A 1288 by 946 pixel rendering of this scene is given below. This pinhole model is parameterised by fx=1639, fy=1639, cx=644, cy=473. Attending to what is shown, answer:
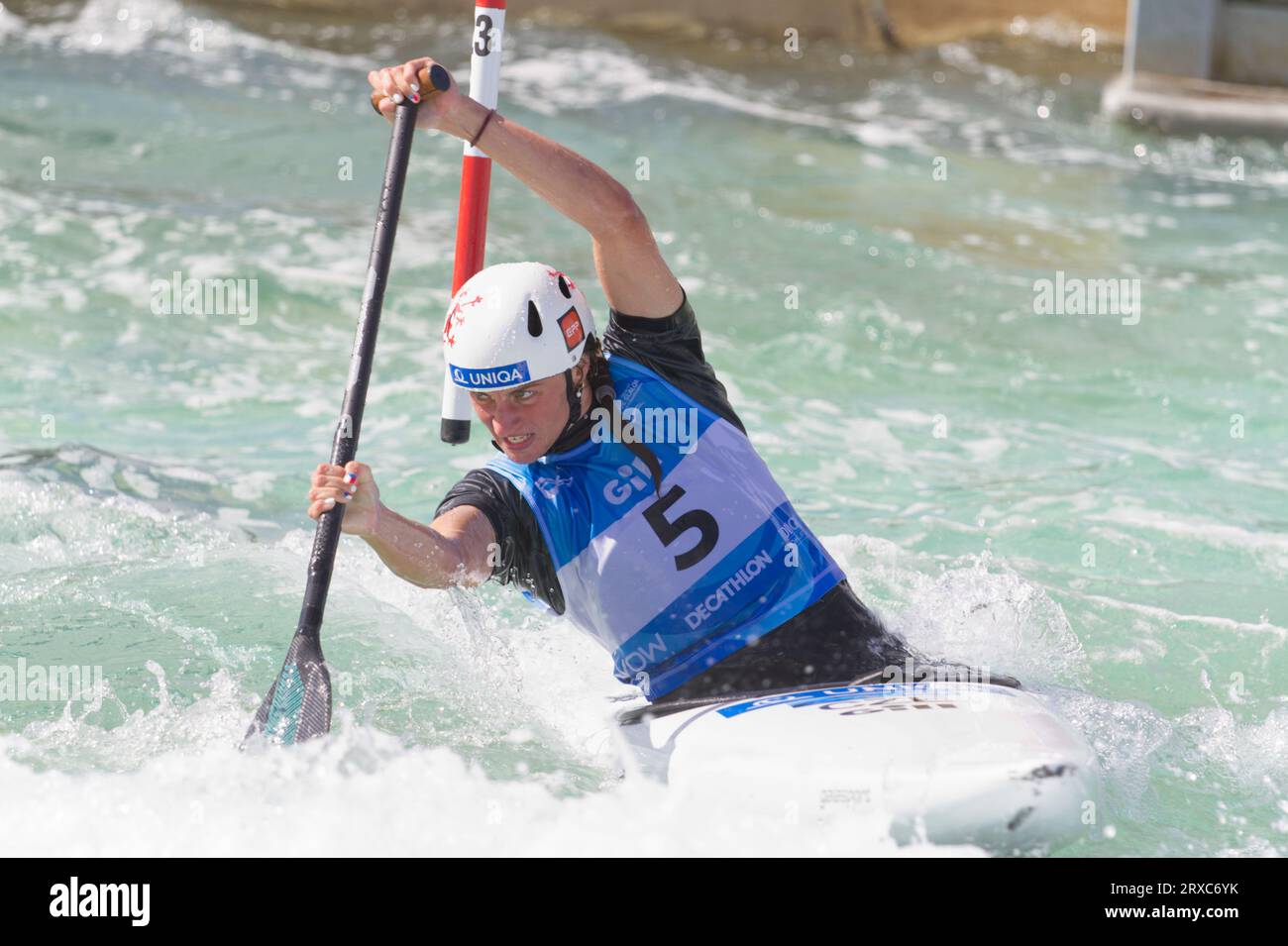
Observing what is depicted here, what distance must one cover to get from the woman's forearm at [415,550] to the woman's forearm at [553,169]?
2.82 feet

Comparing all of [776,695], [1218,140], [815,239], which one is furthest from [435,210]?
[776,695]

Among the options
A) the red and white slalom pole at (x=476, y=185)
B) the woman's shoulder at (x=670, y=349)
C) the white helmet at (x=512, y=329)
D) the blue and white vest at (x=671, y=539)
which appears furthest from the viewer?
the red and white slalom pole at (x=476, y=185)

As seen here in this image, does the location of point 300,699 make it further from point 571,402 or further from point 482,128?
point 482,128

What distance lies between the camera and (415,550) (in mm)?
3662

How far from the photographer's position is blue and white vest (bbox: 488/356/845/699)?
3.99 meters

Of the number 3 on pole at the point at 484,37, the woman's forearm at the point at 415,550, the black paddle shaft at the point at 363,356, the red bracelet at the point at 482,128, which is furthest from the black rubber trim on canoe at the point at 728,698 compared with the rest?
the number 3 on pole at the point at 484,37

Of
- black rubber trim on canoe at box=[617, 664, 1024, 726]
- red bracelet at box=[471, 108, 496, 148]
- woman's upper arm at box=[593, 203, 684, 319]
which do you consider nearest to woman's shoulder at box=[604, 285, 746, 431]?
woman's upper arm at box=[593, 203, 684, 319]

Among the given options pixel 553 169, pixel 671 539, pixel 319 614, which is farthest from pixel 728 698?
pixel 553 169

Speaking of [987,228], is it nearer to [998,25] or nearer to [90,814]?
[998,25]

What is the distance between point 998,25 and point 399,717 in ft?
42.9

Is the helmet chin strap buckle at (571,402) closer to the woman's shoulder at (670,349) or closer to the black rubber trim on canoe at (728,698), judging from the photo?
Answer: the woman's shoulder at (670,349)

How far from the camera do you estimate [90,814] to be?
3.83 meters

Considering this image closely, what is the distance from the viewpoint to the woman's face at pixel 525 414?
3.83m

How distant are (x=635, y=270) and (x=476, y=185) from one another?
90 centimetres
